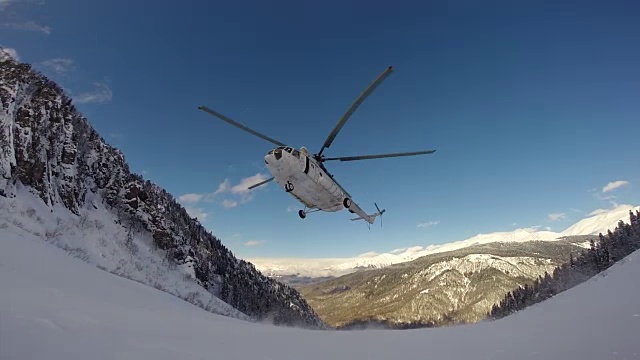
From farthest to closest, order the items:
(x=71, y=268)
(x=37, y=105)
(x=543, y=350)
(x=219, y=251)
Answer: (x=219, y=251) < (x=37, y=105) < (x=71, y=268) < (x=543, y=350)

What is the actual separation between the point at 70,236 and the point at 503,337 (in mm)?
35704

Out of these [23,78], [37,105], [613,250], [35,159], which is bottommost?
[613,250]

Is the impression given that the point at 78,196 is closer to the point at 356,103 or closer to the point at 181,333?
the point at 356,103

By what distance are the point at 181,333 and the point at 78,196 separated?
148ft

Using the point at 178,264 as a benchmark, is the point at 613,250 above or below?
below

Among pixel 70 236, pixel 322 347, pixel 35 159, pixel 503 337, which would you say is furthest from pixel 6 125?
pixel 503 337

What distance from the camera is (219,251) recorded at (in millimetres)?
95625

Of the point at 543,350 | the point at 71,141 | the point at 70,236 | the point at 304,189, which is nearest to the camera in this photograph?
the point at 543,350

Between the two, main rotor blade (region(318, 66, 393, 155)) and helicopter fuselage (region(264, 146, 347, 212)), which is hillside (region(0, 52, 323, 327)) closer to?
helicopter fuselage (region(264, 146, 347, 212))

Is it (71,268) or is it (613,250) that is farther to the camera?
(613,250)

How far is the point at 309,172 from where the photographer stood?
61.4 ft

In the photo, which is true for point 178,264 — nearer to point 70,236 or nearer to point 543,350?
point 70,236

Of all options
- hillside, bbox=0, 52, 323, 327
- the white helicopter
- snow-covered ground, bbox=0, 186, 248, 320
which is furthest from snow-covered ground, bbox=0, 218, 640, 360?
snow-covered ground, bbox=0, 186, 248, 320

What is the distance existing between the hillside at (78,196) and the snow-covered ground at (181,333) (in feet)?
23.7
